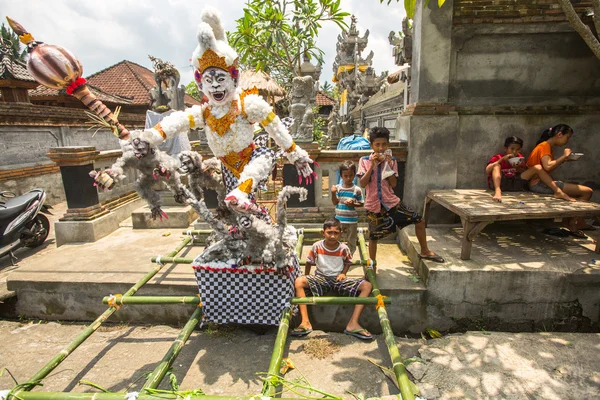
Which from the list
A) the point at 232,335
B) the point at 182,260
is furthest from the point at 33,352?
the point at 232,335

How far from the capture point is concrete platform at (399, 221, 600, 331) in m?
3.46

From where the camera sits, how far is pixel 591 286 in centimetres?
346

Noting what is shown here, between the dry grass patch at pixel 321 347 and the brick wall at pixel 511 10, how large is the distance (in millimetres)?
4502

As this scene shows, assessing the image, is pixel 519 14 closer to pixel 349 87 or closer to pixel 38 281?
pixel 38 281

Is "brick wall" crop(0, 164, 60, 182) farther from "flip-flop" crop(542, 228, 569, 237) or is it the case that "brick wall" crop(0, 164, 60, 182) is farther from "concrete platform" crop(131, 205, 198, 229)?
"flip-flop" crop(542, 228, 569, 237)

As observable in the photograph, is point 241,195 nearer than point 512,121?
Yes

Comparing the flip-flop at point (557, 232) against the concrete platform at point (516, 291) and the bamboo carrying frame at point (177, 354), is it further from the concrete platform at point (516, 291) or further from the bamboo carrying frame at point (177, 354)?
the bamboo carrying frame at point (177, 354)

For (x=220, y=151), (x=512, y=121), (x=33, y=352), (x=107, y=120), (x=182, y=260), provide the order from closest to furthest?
1. (x=107, y=120)
2. (x=220, y=151)
3. (x=33, y=352)
4. (x=182, y=260)
5. (x=512, y=121)

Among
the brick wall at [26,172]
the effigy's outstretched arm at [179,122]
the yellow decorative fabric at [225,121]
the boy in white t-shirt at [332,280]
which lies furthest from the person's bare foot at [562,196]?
the brick wall at [26,172]

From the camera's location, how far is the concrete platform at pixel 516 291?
136 inches

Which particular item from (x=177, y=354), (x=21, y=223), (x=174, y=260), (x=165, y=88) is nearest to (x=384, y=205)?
(x=177, y=354)

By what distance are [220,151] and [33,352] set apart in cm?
298

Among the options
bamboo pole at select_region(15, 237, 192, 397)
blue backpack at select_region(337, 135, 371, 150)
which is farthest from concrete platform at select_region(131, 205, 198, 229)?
blue backpack at select_region(337, 135, 371, 150)

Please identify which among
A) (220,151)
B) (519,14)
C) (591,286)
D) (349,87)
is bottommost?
(591,286)
